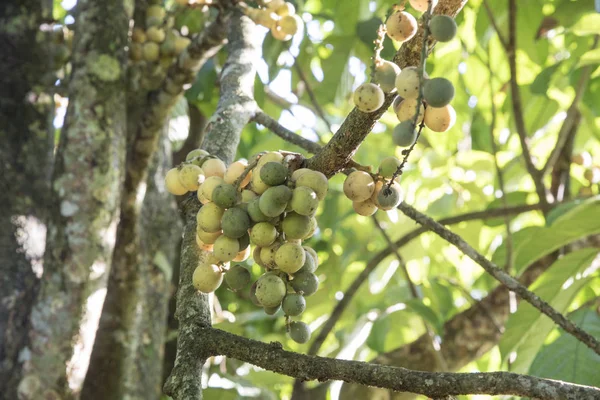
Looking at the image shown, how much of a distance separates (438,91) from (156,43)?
1.91m

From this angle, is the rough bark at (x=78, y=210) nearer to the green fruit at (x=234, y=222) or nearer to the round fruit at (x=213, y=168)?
the round fruit at (x=213, y=168)

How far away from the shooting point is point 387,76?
78 cm

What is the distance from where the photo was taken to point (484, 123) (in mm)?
2838

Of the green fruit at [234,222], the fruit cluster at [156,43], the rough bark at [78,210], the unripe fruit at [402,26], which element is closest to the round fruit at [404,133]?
the unripe fruit at [402,26]

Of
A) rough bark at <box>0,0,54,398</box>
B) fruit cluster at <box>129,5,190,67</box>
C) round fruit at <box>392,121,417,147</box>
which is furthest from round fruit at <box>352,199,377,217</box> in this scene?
fruit cluster at <box>129,5,190,67</box>

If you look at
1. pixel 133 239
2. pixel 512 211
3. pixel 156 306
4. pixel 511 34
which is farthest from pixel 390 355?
pixel 511 34

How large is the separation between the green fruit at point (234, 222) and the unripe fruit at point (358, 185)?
0.50 feet

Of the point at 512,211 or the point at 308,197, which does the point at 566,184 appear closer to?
the point at 512,211

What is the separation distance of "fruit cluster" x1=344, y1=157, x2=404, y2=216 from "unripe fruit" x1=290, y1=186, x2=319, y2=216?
0.08 m

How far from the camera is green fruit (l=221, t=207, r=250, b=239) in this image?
85 cm

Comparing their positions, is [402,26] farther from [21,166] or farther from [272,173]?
[21,166]

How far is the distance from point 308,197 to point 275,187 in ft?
0.15

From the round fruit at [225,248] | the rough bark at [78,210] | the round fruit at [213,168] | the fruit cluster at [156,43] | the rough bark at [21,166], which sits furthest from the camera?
the fruit cluster at [156,43]

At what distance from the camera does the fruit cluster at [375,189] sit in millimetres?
873
